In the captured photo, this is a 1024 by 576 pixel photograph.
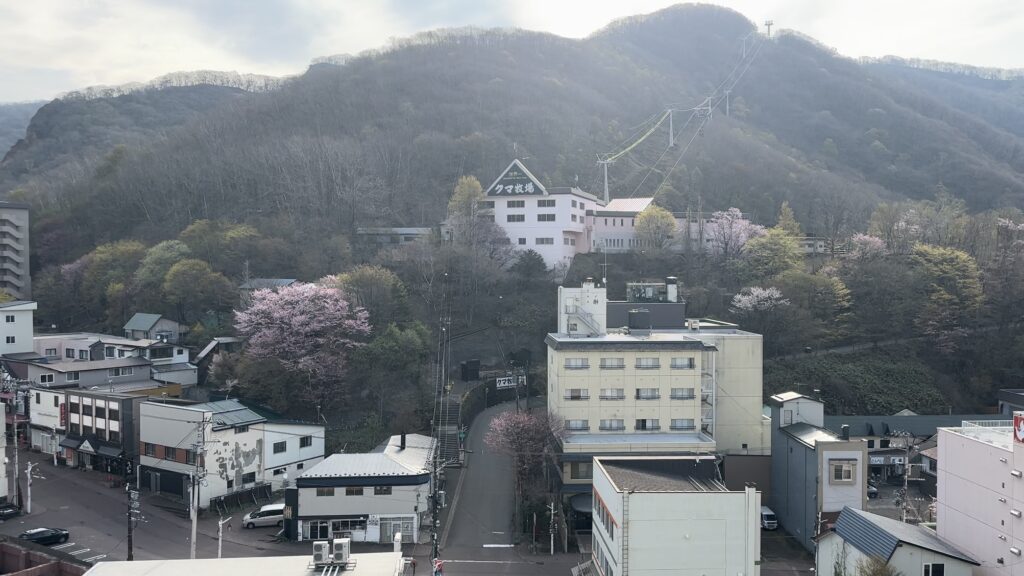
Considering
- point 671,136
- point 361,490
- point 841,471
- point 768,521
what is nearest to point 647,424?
point 768,521

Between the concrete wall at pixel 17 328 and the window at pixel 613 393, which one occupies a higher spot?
the concrete wall at pixel 17 328

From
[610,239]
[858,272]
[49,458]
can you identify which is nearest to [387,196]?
[610,239]

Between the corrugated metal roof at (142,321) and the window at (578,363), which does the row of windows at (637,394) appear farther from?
the corrugated metal roof at (142,321)

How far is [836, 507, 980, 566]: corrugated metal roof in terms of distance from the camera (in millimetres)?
14719

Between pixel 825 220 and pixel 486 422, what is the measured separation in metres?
30.3

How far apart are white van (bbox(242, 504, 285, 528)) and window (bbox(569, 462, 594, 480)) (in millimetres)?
8573

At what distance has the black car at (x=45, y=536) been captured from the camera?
18.1 m

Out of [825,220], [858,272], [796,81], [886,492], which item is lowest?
[886,492]

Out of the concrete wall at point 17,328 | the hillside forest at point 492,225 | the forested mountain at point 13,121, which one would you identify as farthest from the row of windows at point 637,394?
the forested mountain at point 13,121

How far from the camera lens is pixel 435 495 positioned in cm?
1941

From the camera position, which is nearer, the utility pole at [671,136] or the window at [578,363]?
the window at [578,363]

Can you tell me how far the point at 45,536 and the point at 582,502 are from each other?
14486mm

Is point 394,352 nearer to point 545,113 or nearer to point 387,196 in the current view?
point 387,196

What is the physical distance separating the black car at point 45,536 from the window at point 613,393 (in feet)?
52.1
